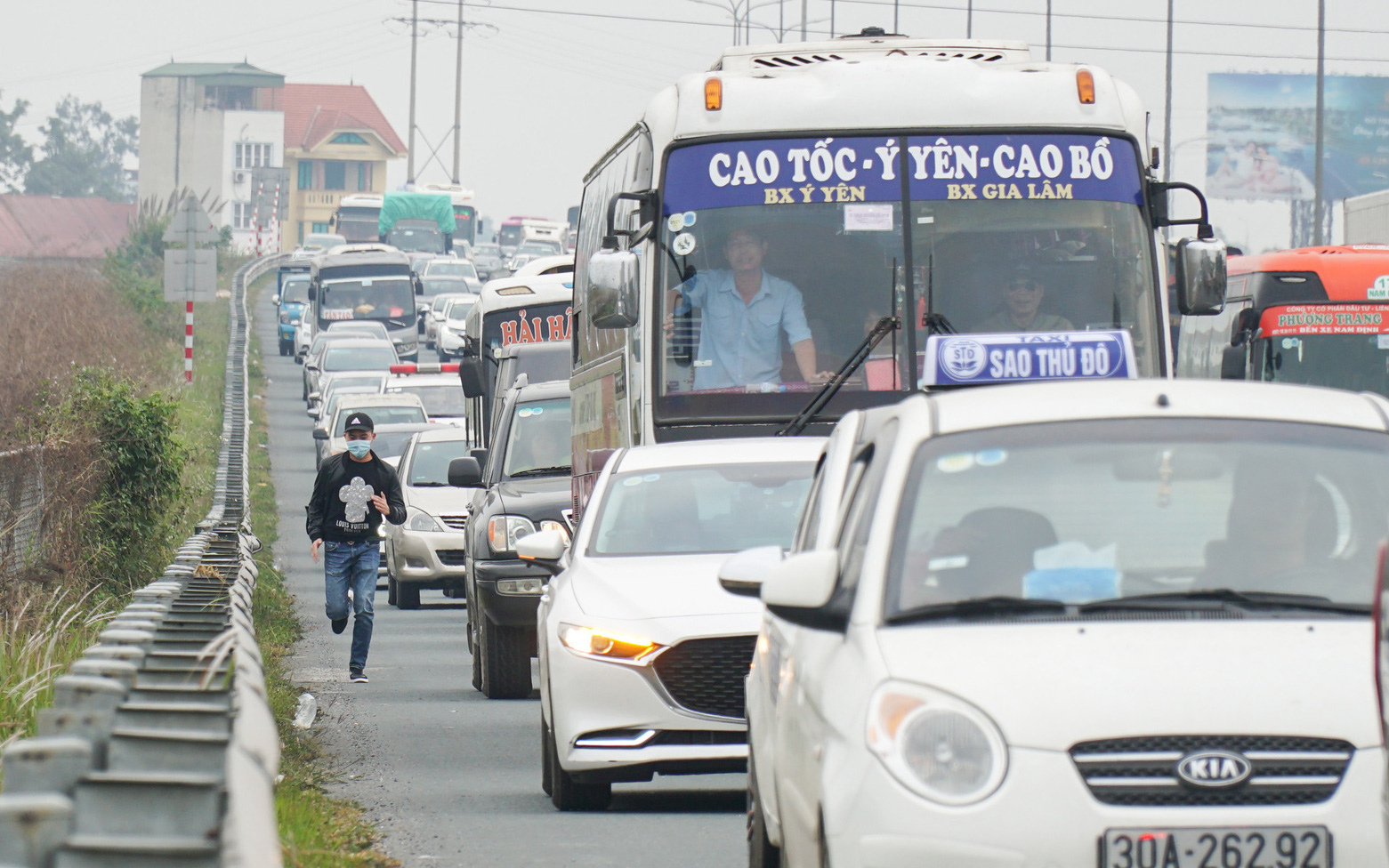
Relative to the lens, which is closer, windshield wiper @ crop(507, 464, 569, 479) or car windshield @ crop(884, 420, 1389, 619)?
car windshield @ crop(884, 420, 1389, 619)

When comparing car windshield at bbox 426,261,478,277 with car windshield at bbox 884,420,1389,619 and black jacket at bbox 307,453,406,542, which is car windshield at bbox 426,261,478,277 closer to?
black jacket at bbox 307,453,406,542

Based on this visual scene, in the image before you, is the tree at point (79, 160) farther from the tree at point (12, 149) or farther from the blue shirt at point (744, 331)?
the blue shirt at point (744, 331)

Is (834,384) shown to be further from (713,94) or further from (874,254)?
(713,94)

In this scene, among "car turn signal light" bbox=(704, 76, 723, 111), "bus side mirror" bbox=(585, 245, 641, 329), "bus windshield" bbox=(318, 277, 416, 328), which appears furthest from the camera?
"bus windshield" bbox=(318, 277, 416, 328)

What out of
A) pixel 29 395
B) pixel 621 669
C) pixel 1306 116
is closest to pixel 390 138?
pixel 1306 116

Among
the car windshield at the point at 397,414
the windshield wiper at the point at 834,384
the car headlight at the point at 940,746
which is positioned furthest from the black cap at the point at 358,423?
the car windshield at the point at 397,414

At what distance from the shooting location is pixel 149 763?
18.3ft

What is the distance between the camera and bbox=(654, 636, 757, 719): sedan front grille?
9.41 m

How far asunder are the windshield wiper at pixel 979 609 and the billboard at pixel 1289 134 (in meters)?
74.8

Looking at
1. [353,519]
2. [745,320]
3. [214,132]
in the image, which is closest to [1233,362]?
[353,519]

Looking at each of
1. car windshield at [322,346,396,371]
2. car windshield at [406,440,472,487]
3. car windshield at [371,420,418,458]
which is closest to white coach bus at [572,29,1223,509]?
car windshield at [406,440,472,487]

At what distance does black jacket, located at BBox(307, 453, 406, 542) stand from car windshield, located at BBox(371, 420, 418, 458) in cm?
1221

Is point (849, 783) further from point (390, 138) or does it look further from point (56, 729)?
point (390, 138)

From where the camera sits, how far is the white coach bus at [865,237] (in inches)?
482
